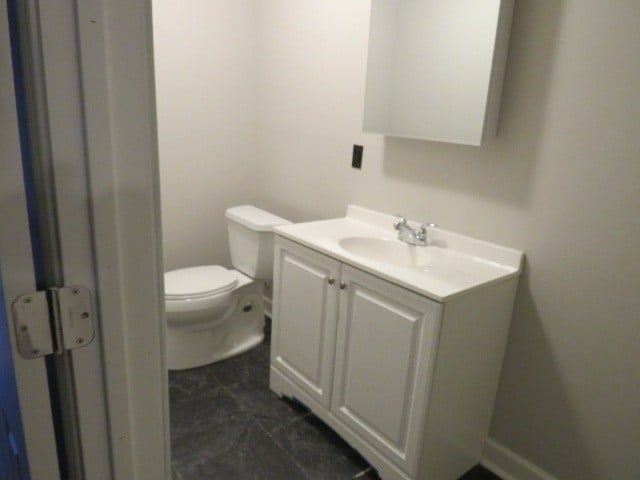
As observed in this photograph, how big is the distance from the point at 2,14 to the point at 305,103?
1.98 m

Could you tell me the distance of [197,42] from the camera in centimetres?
245

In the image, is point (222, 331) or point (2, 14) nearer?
point (2, 14)

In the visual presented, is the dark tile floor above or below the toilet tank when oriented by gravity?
below

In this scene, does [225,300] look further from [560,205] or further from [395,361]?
[560,205]

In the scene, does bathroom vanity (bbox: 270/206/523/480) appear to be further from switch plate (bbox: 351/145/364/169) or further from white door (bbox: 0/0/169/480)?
white door (bbox: 0/0/169/480)

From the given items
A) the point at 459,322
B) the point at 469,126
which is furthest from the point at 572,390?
the point at 469,126

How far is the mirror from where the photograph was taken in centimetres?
155

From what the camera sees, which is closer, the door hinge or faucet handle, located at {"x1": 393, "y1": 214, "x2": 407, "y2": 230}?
the door hinge

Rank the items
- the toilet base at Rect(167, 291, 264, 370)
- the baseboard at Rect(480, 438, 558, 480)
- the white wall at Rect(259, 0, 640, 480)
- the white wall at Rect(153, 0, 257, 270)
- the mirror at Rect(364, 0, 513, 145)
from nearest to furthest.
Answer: the white wall at Rect(259, 0, 640, 480) < the mirror at Rect(364, 0, 513, 145) < the baseboard at Rect(480, 438, 558, 480) < the toilet base at Rect(167, 291, 264, 370) < the white wall at Rect(153, 0, 257, 270)

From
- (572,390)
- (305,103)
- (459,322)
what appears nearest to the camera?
(459,322)

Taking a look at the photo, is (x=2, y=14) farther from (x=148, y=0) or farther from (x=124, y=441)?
(x=124, y=441)

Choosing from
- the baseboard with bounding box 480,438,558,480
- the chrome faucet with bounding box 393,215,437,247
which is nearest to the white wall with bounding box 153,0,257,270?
the chrome faucet with bounding box 393,215,437,247

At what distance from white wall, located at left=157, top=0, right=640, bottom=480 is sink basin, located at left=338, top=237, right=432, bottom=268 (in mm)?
153

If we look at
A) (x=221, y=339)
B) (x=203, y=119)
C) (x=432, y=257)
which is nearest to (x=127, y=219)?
(x=432, y=257)
